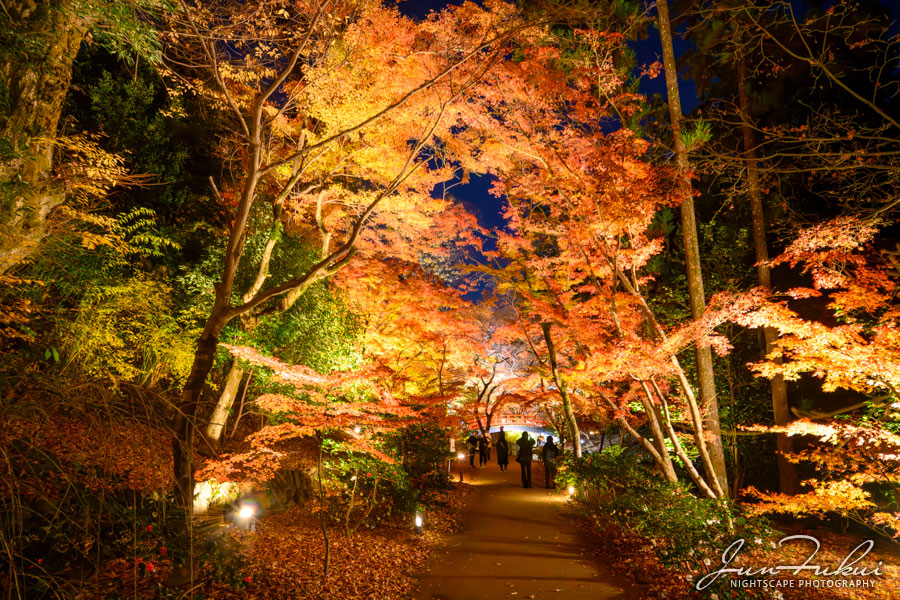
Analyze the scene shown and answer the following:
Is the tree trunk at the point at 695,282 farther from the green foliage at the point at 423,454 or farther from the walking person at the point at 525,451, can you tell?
the green foliage at the point at 423,454

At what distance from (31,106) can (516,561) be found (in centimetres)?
888

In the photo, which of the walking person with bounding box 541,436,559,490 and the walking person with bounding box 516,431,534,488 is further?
the walking person with bounding box 541,436,559,490

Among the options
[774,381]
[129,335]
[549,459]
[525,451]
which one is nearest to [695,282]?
[774,381]

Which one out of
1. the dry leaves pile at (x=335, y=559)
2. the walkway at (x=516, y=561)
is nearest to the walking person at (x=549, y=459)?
the walkway at (x=516, y=561)

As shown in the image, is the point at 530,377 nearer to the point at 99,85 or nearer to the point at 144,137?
the point at 144,137

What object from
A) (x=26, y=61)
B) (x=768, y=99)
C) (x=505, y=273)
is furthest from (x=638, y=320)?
(x=26, y=61)

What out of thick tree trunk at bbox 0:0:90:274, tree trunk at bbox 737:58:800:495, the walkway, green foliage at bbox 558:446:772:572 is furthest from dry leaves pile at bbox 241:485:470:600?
tree trunk at bbox 737:58:800:495

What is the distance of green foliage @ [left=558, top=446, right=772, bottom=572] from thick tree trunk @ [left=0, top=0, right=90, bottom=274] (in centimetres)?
837

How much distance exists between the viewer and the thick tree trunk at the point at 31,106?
12.9ft

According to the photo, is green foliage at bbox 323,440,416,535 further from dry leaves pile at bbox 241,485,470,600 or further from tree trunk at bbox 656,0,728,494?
tree trunk at bbox 656,0,728,494

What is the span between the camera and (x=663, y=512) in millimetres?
6828

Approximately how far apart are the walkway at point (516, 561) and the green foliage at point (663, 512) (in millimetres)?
902

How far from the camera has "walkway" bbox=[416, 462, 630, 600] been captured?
5.97 metres
